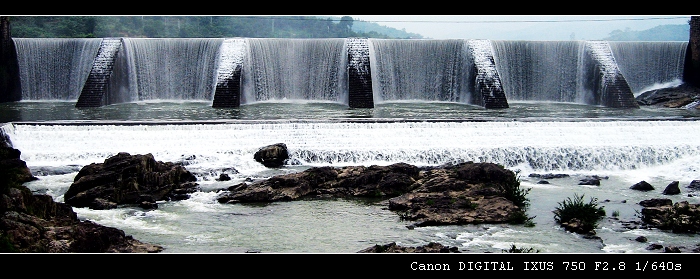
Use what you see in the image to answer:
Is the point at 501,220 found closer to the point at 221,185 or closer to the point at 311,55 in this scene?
the point at 221,185

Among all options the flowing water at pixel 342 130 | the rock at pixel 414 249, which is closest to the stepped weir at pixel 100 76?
the flowing water at pixel 342 130

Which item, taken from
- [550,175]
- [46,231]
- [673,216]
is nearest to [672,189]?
[550,175]

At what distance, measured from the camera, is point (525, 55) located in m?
24.0

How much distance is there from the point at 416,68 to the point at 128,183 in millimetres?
13796

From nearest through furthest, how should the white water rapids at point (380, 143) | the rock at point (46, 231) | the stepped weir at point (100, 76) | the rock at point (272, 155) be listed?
1. the rock at point (46, 231)
2. the rock at point (272, 155)
3. the white water rapids at point (380, 143)
4. the stepped weir at point (100, 76)

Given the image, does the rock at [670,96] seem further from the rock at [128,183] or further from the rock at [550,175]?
the rock at [128,183]

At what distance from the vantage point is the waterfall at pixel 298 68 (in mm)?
23172

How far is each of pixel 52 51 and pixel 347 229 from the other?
1723 cm

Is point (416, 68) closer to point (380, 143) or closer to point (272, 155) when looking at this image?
point (380, 143)

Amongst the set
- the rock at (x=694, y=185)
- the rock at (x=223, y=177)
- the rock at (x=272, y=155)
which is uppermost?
the rock at (x=272, y=155)

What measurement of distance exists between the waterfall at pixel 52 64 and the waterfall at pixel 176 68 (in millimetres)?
1753

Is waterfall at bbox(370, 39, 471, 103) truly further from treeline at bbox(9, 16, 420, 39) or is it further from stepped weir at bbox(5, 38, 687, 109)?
treeline at bbox(9, 16, 420, 39)

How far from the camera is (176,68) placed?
23.5 meters

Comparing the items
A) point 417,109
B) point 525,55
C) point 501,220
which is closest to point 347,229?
point 501,220
